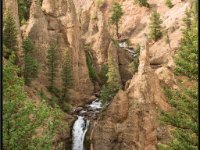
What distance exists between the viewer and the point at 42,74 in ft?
220

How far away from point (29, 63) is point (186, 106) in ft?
116

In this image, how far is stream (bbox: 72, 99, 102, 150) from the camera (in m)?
55.8

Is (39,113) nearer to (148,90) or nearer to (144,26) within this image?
(148,90)

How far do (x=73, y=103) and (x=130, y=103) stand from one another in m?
20.6

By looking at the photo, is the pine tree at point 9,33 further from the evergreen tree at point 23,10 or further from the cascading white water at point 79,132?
the evergreen tree at point 23,10

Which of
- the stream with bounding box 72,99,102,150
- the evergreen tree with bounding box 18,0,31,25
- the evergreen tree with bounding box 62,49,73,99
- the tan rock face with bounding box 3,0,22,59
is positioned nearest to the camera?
the stream with bounding box 72,99,102,150

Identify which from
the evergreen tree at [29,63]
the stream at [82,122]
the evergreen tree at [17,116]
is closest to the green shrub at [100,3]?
the stream at [82,122]

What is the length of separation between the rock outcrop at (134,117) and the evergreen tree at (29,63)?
629 inches

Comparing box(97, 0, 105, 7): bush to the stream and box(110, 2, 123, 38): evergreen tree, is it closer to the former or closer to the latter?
box(110, 2, 123, 38): evergreen tree

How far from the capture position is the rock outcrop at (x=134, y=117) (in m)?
45.4

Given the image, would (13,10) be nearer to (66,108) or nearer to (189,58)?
(66,108)

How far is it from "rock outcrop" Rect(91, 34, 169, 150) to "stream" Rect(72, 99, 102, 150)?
20.1 ft

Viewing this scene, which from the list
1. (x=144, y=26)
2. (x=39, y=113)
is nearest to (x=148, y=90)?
(x=39, y=113)

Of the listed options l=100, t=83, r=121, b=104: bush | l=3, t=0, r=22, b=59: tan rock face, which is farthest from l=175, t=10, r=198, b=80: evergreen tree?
l=3, t=0, r=22, b=59: tan rock face
